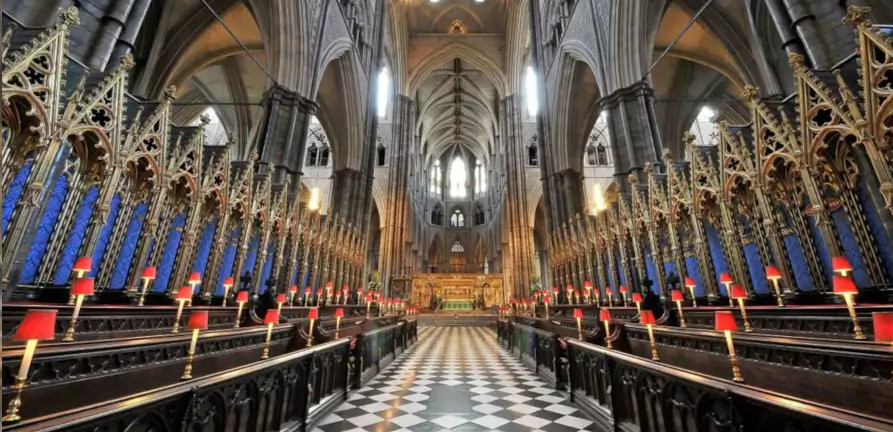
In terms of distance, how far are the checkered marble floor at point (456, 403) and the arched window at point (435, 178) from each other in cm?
3374

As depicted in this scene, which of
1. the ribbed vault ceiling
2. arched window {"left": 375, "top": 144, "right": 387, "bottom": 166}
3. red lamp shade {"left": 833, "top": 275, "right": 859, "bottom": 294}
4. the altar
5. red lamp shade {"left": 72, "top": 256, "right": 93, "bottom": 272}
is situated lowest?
red lamp shade {"left": 833, "top": 275, "right": 859, "bottom": 294}

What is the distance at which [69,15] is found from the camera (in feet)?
16.3

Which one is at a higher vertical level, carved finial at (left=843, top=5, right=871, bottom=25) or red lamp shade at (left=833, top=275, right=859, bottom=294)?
carved finial at (left=843, top=5, right=871, bottom=25)

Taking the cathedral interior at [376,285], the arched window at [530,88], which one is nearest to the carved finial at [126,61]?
the cathedral interior at [376,285]

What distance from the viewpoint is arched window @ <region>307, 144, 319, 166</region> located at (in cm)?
2594

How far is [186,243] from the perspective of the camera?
23.1ft

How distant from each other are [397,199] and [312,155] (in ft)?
22.9

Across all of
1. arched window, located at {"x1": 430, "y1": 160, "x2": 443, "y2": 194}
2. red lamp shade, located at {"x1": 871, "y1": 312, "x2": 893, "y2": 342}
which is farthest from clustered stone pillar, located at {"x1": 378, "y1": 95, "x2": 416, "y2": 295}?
red lamp shade, located at {"x1": 871, "y1": 312, "x2": 893, "y2": 342}

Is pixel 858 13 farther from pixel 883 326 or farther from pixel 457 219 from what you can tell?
pixel 457 219

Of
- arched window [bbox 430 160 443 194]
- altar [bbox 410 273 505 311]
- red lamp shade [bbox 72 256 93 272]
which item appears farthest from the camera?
arched window [bbox 430 160 443 194]

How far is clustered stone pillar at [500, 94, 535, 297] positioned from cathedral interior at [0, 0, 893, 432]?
15.6 feet

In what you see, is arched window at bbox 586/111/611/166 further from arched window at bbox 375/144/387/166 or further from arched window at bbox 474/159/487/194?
arched window at bbox 474/159/487/194

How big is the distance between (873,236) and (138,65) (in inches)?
700

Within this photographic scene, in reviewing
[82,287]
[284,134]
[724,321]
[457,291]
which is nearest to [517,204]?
[457,291]
